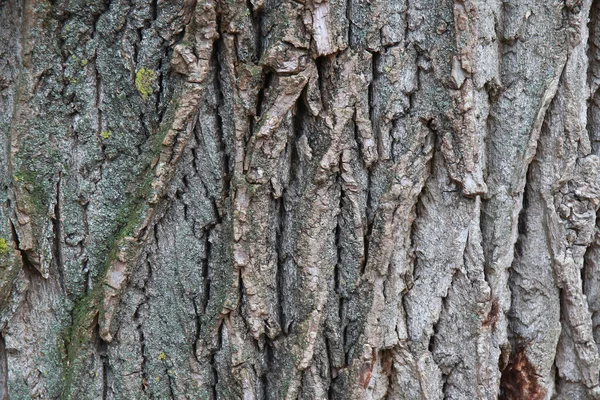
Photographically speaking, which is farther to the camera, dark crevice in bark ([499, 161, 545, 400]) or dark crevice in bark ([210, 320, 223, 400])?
dark crevice in bark ([499, 161, 545, 400])

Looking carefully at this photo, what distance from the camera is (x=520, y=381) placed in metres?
1.44

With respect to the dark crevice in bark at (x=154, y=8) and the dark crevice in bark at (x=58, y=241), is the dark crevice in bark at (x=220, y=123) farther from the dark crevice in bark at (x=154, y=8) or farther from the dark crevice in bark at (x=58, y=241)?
the dark crevice in bark at (x=58, y=241)

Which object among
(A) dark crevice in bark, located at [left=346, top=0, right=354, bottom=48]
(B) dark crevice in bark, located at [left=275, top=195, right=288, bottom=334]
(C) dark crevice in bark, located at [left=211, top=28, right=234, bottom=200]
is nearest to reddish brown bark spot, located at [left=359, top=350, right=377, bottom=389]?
(B) dark crevice in bark, located at [left=275, top=195, right=288, bottom=334]

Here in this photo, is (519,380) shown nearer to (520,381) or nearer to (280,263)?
(520,381)

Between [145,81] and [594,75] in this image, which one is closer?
[145,81]

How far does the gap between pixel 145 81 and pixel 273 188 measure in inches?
15.4

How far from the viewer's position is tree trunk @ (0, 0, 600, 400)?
128 cm

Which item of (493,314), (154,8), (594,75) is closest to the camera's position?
(154,8)

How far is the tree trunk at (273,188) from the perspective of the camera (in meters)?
1.28

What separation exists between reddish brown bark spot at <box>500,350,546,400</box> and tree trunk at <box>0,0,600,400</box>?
8 centimetres

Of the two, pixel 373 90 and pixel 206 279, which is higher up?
pixel 373 90

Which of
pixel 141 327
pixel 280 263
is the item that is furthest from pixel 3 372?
pixel 280 263

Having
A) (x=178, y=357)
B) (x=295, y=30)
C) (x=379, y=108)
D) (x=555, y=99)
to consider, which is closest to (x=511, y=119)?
(x=555, y=99)

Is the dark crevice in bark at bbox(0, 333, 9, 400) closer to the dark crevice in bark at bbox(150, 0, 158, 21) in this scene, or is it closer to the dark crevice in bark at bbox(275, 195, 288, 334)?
the dark crevice in bark at bbox(275, 195, 288, 334)
